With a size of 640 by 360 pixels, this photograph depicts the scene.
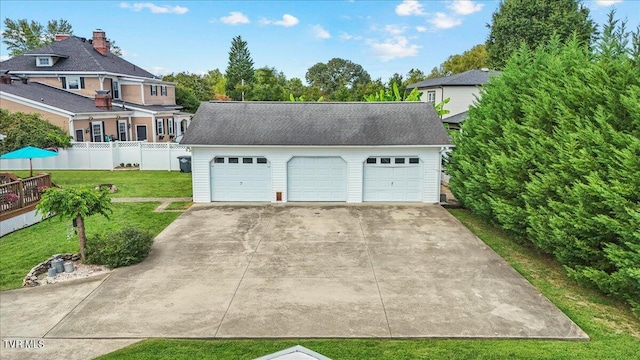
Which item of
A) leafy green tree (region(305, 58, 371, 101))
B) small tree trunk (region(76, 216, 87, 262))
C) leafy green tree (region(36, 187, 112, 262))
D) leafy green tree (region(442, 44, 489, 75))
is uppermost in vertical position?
leafy green tree (region(305, 58, 371, 101))

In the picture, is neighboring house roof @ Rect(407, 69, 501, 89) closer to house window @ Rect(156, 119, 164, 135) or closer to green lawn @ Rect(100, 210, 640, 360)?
house window @ Rect(156, 119, 164, 135)

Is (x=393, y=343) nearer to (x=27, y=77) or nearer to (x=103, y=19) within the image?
(x=27, y=77)

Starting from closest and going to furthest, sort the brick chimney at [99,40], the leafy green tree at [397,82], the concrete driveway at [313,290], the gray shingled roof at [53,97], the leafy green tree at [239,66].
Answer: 1. the concrete driveway at [313,290]
2. the gray shingled roof at [53,97]
3. the brick chimney at [99,40]
4. the leafy green tree at [397,82]
5. the leafy green tree at [239,66]

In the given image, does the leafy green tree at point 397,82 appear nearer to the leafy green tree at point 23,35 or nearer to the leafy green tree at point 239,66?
the leafy green tree at point 239,66

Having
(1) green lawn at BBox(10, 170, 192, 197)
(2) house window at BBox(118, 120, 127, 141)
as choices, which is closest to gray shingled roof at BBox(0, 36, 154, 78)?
(2) house window at BBox(118, 120, 127, 141)

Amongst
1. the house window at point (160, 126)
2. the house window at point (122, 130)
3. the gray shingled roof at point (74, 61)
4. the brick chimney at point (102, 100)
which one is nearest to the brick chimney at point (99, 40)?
the gray shingled roof at point (74, 61)

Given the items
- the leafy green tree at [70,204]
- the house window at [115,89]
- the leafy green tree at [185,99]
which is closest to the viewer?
the leafy green tree at [70,204]
